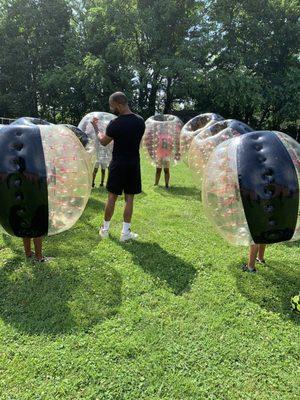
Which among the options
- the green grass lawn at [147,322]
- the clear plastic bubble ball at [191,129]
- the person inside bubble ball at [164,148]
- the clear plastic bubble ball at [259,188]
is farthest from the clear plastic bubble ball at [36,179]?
the person inside bubble ball at [164,148]

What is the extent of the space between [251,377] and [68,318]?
1.78 m

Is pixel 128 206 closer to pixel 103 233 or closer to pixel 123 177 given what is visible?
pixel 123 177

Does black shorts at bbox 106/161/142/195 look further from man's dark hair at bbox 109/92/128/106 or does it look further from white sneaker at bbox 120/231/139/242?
man's dark hair at bbox 109/92/128/106

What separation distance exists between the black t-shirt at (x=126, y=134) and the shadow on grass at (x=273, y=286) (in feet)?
7.07

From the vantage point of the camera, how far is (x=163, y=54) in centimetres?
2864

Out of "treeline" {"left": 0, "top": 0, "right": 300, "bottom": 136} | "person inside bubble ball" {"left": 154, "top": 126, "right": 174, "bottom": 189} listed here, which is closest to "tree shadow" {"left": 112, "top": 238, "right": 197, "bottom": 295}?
"person inside bubble ball" {"left": 154, "top": 126, "right": 174, "bottom": 189}

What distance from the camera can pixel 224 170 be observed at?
4105mm

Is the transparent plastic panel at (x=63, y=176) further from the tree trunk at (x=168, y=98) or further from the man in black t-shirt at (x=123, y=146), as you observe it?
the tree trunk at (x=168, y=98)

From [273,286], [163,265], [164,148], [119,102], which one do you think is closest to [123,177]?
[119,102]

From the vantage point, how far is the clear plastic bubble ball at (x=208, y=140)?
657 centimetres

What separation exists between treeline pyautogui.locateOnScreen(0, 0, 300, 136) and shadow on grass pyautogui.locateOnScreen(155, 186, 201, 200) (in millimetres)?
17797

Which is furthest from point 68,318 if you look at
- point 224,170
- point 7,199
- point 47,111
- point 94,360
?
point 47,111

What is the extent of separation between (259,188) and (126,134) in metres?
2.21

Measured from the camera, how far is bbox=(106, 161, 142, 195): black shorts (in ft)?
17.7
